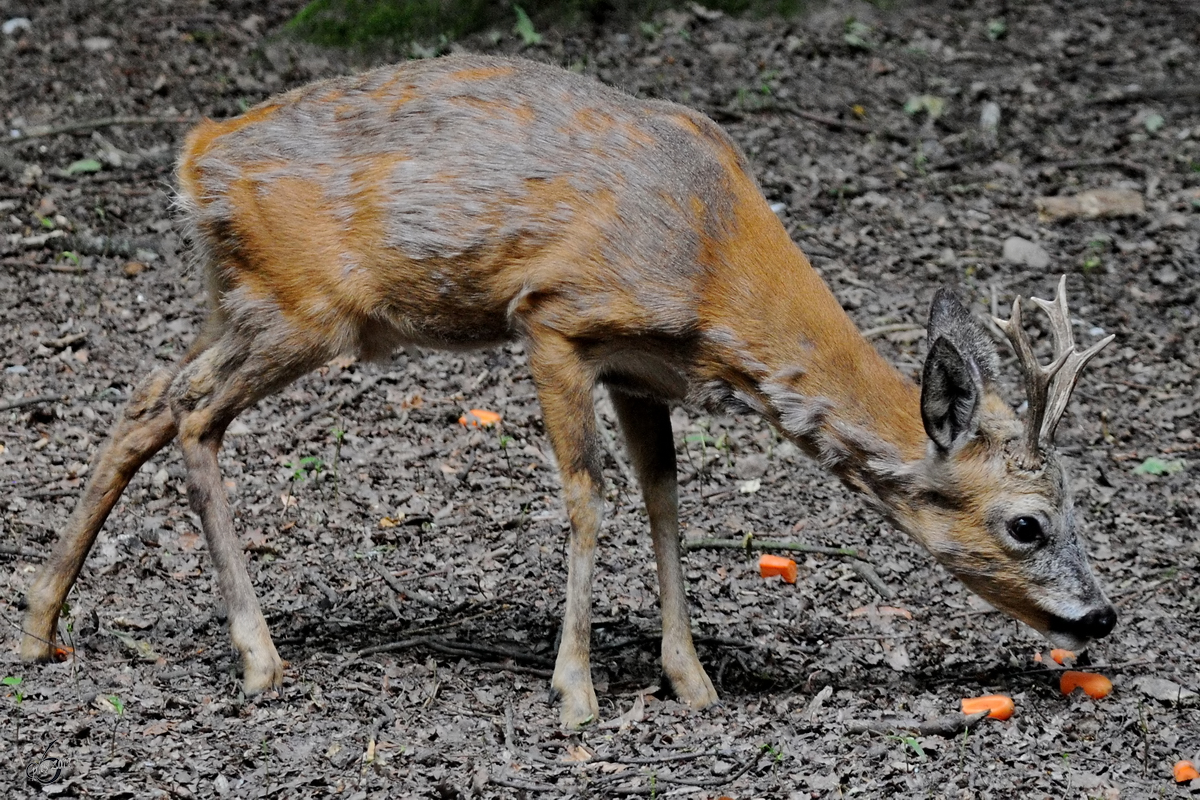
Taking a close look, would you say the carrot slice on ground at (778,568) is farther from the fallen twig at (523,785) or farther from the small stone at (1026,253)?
the small stone at (1026,253)

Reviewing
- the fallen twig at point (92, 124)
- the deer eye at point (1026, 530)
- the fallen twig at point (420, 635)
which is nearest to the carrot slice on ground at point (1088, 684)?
the deer eye at point (1026, 530)

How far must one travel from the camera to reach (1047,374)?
5.04 m

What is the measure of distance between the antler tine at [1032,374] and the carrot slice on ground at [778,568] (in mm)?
1641

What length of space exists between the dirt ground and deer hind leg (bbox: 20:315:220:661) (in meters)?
0.18

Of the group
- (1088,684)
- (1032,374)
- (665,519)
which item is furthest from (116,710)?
(1088,684)

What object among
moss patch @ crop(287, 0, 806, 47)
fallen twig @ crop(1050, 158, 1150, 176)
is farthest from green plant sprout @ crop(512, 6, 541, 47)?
fallen twig @ crop(1050, 158, 1150, 176)

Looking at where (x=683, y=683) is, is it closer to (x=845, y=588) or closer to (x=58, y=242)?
(x=845, y=588)

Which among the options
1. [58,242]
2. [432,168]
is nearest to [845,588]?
[432,168]

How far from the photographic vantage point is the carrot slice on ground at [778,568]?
21.6 ft

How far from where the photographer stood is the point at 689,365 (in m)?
5.44

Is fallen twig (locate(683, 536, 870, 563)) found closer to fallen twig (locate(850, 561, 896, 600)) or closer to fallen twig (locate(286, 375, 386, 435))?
fallen twig (locate(850, 561, 896, 600))

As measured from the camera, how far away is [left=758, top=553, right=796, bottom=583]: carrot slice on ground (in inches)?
259

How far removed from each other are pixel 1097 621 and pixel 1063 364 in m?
1.01

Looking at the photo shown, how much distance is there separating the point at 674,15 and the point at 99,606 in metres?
7.48
